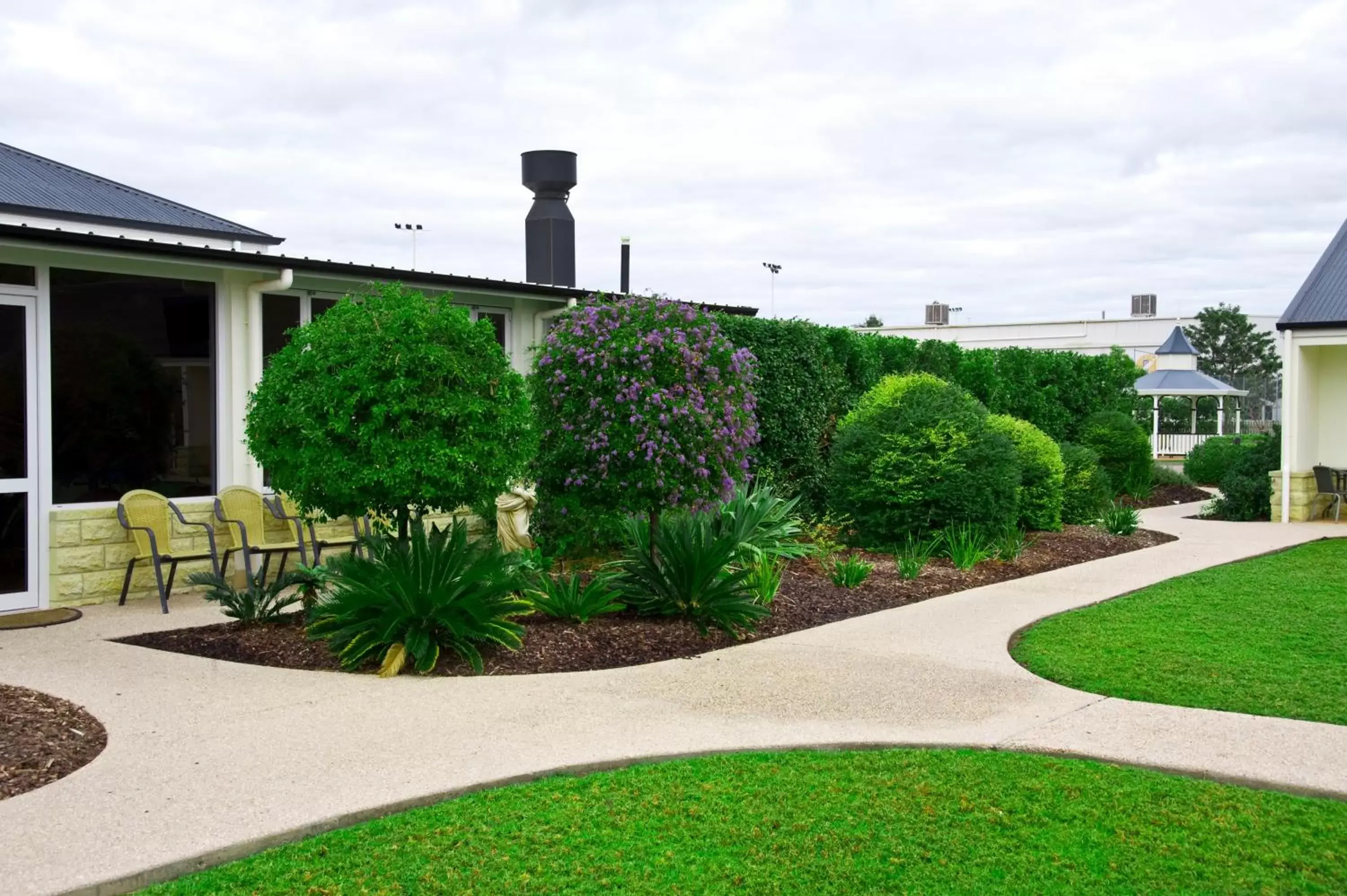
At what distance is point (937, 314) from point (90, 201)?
147 ft

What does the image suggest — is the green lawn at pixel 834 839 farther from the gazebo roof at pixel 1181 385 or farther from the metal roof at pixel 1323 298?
the gazebo roof at pixel 1181 385

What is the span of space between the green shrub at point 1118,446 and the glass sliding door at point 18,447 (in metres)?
16.6

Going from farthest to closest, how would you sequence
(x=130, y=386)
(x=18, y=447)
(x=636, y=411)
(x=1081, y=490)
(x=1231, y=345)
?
(x=1231, y=345)
(x=1081, y=490)
(x=130, y=386)
(x=18, y=447)
(x=636, y=411)

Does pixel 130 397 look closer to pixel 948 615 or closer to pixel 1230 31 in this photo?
pixel 948 615

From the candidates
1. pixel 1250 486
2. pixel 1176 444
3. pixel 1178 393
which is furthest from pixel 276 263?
pixel 1176 444

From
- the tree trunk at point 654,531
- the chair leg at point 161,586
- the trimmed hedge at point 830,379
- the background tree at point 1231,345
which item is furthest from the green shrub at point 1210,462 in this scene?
the background tree at point 1231,345

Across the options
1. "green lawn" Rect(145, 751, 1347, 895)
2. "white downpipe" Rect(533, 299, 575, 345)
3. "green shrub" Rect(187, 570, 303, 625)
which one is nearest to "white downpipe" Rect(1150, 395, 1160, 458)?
"white downpipe" Rect(533, 299, 575, 345)

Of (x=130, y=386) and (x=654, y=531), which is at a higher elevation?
(x=130, y=386)

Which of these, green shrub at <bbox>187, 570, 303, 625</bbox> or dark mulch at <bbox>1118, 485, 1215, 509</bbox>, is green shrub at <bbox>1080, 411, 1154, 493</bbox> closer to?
dark mulch at <bbox>1118, 485, 1215, 509</bbox>

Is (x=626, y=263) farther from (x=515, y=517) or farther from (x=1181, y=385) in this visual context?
(x=1181, y=385)

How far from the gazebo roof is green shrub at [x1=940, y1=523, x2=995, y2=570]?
59.2 ft

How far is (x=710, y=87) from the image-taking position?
1477 centimetres

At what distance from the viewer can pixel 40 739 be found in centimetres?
558

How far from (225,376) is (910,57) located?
7892mm
